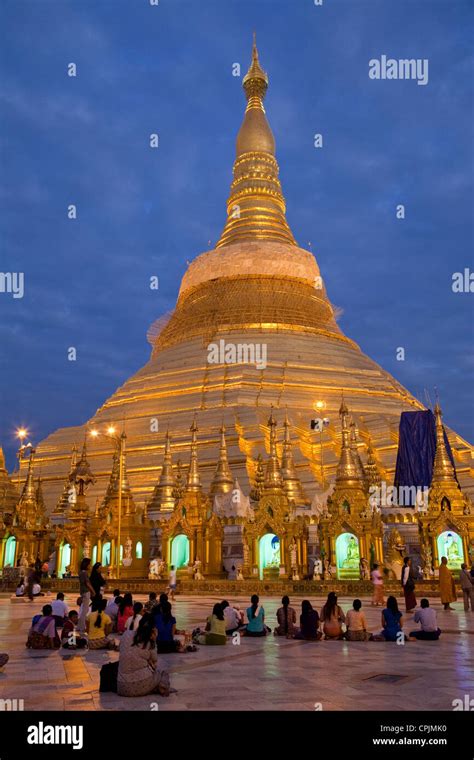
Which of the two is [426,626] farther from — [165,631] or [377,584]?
[377,584]

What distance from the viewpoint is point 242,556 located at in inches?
1201

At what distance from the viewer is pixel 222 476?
34344mm

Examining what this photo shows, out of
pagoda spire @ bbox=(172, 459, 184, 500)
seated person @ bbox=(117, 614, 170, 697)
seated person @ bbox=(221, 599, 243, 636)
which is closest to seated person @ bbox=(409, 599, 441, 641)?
seated person @ bbox=(221, 599, 243, 636)

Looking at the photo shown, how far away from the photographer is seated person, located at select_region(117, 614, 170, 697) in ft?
23.1

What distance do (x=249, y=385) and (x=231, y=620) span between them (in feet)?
102

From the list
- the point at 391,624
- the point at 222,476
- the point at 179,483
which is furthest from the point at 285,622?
the point at 179,483

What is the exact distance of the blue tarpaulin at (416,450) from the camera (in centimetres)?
3397

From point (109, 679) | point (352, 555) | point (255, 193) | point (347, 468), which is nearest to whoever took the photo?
point (109, 679)

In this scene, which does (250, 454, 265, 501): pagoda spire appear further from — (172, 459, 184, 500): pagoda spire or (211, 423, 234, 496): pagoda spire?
(172, 459, 184, 500): pagoda spire

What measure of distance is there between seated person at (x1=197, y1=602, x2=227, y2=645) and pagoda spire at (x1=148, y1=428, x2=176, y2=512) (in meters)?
23.5

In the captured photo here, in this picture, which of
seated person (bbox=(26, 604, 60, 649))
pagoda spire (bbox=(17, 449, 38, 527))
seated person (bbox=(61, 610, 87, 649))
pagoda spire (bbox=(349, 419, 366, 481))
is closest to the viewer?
seated person (bbox=(26, 604, 60, 649))

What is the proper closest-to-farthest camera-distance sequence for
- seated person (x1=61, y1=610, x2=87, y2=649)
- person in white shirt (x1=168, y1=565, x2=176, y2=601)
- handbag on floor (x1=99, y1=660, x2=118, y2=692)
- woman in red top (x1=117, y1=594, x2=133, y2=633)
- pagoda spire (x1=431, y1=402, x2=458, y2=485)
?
handbag on floor (x1=99, y1=660, x2=118, y2=692) < seated person (x1=61, y1=610, x2=87, y2=649) < woman in red top (x1=117, y1=594, x2=133, y2=633) < person in white shirt (x1=168, y1=565, x2=176, y2=601) < pagoda spire (x1=431, y1=402, x2=458, y2=485)

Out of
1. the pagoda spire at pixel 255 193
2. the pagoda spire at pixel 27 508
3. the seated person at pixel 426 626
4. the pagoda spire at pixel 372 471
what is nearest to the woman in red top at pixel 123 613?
the seated person at pixel 426 626
